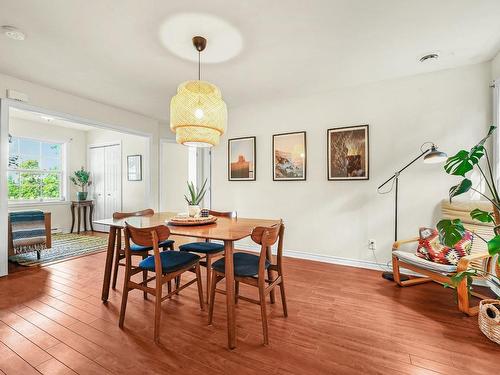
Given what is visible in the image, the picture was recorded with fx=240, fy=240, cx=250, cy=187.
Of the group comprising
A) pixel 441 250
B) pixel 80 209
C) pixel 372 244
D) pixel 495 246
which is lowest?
pixel 372 244

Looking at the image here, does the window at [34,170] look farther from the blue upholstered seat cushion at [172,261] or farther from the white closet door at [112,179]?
the blue upholstered seat cushion at [172,261]

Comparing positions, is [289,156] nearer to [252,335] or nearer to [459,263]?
[459,263]

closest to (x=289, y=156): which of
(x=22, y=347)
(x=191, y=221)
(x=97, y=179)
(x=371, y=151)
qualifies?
(x=371, y=151)

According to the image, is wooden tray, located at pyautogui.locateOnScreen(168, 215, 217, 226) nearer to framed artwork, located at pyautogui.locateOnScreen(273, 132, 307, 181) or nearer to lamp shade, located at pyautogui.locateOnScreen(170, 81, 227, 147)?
lamp shade, located at pyautogui.locateOnScreen(170, 81, 227, 147)

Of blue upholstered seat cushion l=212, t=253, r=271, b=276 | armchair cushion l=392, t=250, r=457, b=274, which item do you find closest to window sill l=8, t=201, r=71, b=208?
blue upholstered seat cushion l=212, t=253, r=271, b=276

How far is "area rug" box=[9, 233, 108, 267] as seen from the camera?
3.56 meters

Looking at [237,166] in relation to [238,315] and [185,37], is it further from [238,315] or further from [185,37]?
[238,315]

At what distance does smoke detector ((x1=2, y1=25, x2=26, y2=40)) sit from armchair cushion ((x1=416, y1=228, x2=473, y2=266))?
4342 millimetres

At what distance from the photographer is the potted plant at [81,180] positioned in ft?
19.1

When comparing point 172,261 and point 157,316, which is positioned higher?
point 172,261

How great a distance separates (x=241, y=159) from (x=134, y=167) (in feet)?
9.34

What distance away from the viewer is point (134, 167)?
18.1ft

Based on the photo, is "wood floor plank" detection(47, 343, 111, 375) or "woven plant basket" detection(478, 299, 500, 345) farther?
"woven plant basket" detection(478, 299, 500, 345)

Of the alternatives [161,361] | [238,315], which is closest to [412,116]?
[238,315]
